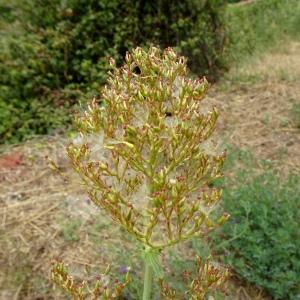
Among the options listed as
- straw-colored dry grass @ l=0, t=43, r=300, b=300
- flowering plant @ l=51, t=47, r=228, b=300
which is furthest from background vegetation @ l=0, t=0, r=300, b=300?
flowering plant @ l=51, t=47, r=228, b=300

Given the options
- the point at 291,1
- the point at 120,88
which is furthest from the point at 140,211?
the point at 291,1

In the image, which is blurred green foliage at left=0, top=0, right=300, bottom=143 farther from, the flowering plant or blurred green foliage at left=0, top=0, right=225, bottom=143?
the flowering plant

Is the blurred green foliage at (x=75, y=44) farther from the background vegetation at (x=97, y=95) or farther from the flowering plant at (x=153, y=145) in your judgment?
the flowering plant at (x=153, y=145)

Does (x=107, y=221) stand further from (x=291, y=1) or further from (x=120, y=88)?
(x=291, y=1)

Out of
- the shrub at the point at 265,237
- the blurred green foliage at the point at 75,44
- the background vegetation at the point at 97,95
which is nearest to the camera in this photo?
the shrub at the point at 265,237

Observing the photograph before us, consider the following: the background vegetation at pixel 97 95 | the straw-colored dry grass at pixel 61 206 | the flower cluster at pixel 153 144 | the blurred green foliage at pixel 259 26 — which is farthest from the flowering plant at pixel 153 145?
the blurred green foliage at pixel 259 26

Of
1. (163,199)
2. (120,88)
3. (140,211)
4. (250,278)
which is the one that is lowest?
(250,278)

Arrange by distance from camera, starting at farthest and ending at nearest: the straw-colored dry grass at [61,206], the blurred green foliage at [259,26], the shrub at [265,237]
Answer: the blurred green foliage at [259,26] < the straw-colored dry grass at [61,206] < the shrub at [265,237]
